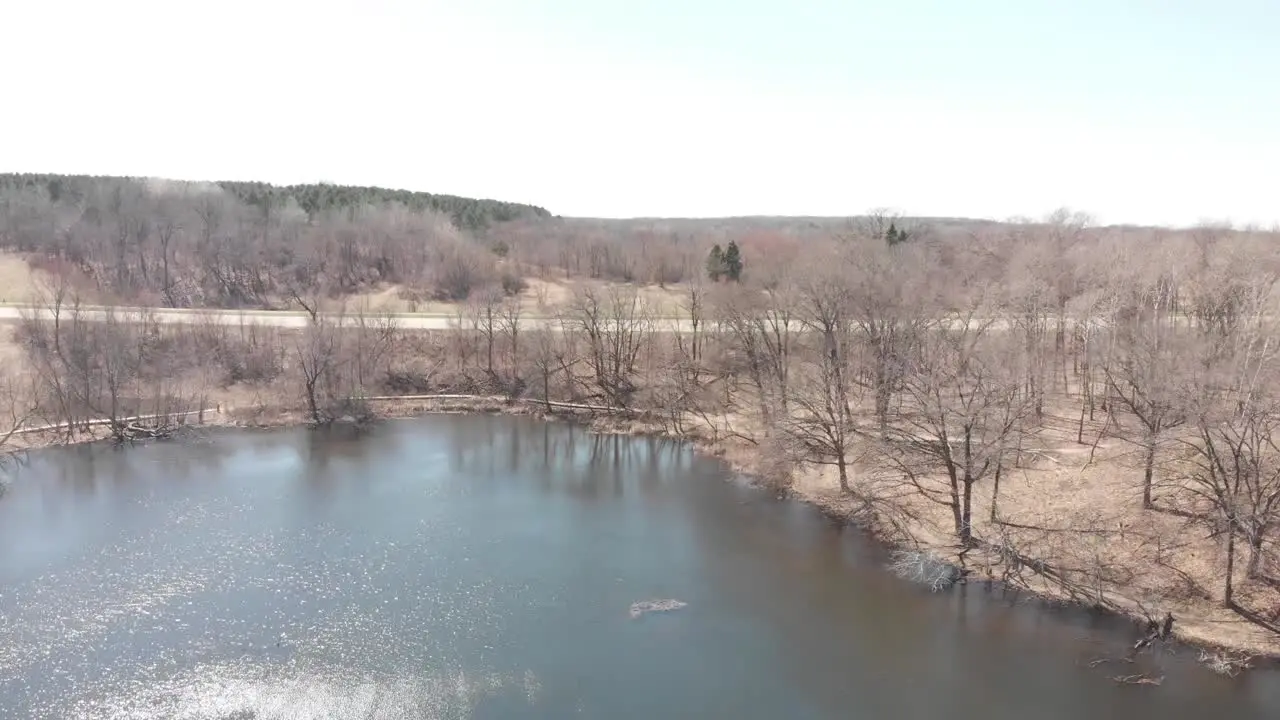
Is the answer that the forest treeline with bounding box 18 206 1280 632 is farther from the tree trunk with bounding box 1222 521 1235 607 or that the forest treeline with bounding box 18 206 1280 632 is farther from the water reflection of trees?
the water reflection of trees

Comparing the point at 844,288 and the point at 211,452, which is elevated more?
the point at 844,288

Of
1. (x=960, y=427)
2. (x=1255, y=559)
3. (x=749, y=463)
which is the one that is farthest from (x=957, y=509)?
(x=749, y=463)

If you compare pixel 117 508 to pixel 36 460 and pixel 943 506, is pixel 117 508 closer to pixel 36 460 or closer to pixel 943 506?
pixel 36 460

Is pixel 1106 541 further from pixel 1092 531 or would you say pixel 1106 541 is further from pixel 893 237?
pixel 893 237

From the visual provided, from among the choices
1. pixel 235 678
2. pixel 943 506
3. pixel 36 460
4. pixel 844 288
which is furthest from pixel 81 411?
pixel 943 506

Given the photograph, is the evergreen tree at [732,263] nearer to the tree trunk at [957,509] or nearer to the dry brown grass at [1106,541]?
the dry brown grass at [1106,541]
